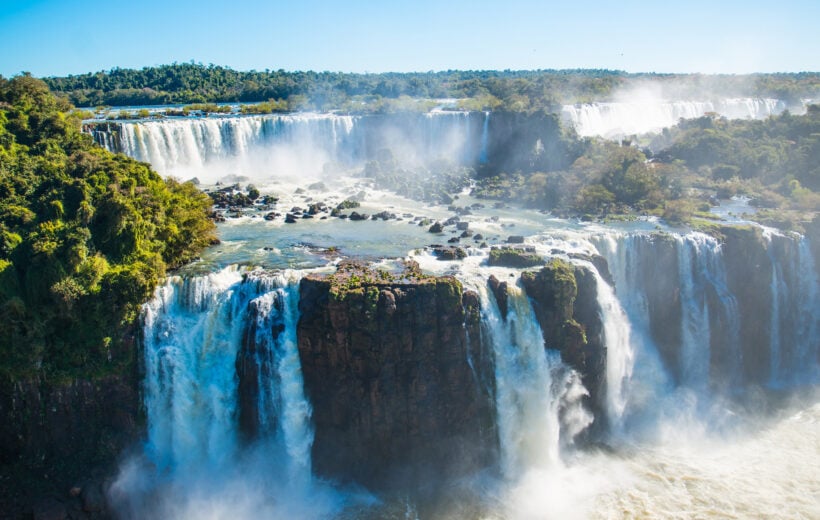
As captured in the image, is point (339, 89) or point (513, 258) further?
point (339, 89)

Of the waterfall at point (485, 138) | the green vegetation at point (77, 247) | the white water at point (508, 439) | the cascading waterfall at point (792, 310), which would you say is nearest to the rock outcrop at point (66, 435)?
the green vegetation at point (77, 247)

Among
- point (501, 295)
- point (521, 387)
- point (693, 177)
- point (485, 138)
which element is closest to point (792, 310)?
point (693, 177)

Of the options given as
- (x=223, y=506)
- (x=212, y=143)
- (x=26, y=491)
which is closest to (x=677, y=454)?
(x=223, y=506)

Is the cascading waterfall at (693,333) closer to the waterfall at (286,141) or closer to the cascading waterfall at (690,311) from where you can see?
the cascading waterfall at (690,311)

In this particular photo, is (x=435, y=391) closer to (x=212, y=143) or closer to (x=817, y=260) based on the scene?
(x=817, y=260)

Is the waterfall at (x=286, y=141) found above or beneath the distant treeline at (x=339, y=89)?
beneath

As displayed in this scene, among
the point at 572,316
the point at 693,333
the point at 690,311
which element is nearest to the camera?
the point at 572,316

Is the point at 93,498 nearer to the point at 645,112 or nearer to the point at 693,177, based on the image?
the point at 693,177
